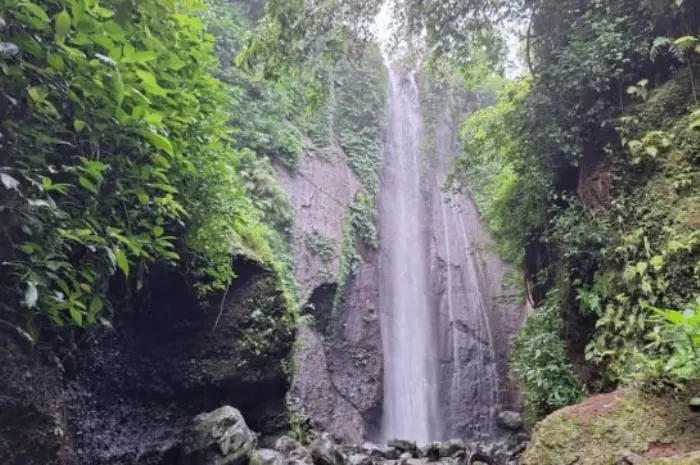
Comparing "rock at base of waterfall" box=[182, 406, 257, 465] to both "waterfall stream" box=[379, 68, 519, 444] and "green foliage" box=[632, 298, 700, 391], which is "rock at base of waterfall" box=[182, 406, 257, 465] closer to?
"green foliage" box=[632, 298, 700, 391]

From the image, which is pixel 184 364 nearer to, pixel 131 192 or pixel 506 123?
pixel 131 192

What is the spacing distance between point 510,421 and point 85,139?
33.5 ft

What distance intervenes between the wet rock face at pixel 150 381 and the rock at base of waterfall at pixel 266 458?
0.78m

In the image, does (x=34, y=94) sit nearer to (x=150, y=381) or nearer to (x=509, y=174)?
(x=150, y=381)

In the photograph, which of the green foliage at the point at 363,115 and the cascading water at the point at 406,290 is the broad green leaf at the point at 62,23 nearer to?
the cascading water at the point at 406,290

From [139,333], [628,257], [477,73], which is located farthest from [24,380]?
[477,73]

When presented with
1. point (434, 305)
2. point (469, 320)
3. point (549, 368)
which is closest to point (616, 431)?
point (549, 368)

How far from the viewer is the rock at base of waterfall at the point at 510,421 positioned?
1110 centimetres

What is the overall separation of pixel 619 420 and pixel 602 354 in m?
1.83

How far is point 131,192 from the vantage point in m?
3.79

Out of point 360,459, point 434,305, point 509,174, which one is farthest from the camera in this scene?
point 434,305

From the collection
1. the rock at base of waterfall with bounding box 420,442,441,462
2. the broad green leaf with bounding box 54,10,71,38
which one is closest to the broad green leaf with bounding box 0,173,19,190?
the broad green leaf with bounding box 54,10,71,38

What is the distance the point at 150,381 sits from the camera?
5562 millimetres

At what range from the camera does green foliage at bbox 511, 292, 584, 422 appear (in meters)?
5.81
